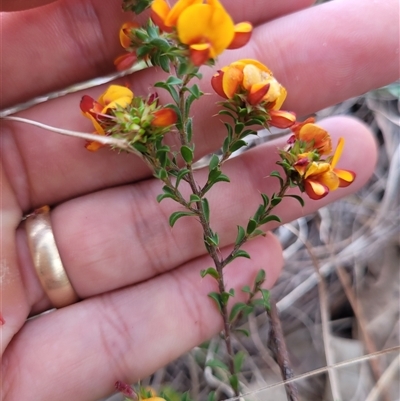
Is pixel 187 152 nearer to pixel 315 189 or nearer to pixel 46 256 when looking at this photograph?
pixel 315 189

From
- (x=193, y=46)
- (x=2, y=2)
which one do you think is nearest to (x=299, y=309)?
(x=193, y=46)

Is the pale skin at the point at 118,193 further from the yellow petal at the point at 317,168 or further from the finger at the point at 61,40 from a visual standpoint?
the yellow petal at the point at 317,168

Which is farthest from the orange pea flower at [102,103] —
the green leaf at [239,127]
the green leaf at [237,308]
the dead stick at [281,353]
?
the dead stick at [281,353]

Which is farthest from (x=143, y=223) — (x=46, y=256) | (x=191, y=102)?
(x=191, y=102)

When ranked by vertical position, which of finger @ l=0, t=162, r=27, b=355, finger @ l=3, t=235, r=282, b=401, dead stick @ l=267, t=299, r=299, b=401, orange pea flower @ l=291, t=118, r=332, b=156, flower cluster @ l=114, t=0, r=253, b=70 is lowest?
dead stick @ l=267, t=299, r=299, b=401

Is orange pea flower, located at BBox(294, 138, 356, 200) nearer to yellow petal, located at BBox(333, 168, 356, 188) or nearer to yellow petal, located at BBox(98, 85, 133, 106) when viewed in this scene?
yellow petal, located at BBox(333, 168, 356, 188)

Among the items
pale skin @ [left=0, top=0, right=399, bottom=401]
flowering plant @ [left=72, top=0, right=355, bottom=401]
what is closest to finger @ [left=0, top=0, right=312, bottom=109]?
pale skin @ [left=0, top=0, right=399, bottom=401]

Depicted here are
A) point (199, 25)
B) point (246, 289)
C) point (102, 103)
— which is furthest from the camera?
point (246, 289)
